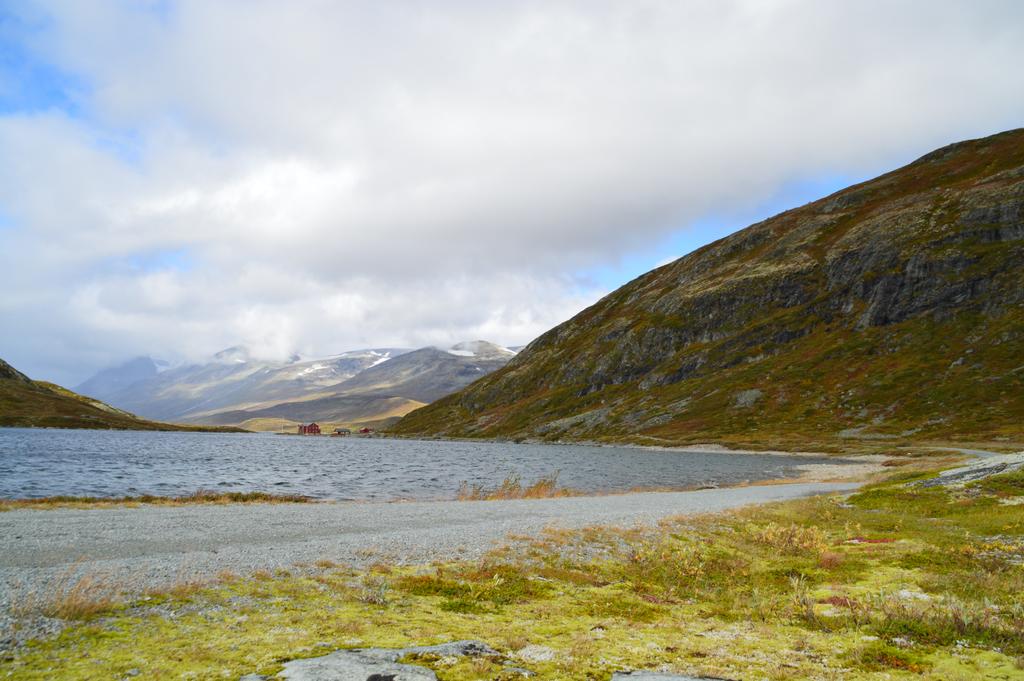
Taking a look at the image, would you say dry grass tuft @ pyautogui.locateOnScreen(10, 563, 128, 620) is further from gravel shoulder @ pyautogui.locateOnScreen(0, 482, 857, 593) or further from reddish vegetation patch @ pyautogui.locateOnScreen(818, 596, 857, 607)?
reddish vegetation patch @ pyautogui.locateOnScreen(818, 596, 857, 607)

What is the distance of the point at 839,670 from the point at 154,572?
18679mm

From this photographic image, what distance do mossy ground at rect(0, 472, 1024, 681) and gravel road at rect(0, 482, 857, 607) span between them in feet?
8.21

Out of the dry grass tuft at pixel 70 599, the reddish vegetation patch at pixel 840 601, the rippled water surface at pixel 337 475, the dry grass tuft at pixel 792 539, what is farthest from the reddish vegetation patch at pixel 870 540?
the rippled water surface at pixel 337 475

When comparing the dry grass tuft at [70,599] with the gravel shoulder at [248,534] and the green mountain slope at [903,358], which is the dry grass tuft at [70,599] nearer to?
the gravel shoulder at [248,534]

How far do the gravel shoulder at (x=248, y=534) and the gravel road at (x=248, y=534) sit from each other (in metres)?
0.04

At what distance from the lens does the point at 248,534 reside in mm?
26203

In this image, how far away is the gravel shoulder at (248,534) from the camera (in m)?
18.5

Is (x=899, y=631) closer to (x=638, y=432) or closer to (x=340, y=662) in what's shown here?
(x=340, y=662)

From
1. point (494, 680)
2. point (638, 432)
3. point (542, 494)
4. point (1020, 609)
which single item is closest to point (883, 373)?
point (638, 432)

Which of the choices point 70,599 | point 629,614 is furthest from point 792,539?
point 70,599

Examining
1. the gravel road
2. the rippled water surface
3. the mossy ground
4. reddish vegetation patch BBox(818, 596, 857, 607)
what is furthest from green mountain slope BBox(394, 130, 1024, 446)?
reddish vegetation patch BBox(818, 596, 857, 607)

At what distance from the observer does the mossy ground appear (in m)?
10.6

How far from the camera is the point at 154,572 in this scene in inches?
687

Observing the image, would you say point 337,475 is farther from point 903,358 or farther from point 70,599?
point 903,358
